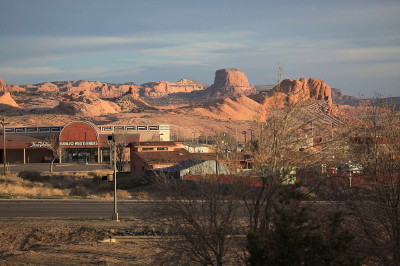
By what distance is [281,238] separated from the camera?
9586mm

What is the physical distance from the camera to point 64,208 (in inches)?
1271

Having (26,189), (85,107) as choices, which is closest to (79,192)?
(26,189)

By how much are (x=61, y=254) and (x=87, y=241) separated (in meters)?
2.78

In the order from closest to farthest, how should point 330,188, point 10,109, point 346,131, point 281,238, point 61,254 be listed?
point 281,238 → point 346,131 → point 330,188 → point 61,254 → point 10,109

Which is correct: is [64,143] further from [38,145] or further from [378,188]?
[378,188]

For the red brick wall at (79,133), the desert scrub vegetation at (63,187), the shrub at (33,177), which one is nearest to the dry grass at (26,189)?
the desert scrub vegetation at (63,187)

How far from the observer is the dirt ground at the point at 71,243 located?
18906mm

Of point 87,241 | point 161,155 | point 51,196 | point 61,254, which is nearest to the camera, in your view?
point 61,254

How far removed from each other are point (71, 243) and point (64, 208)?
10022 mm

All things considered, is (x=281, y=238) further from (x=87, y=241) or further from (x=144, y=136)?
(x=144, y=136)

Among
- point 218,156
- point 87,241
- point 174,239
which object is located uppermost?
point 218,156

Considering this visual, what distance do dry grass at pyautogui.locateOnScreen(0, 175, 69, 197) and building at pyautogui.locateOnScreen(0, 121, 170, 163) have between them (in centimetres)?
2357

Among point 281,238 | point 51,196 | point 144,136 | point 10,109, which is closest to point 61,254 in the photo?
point 281,238

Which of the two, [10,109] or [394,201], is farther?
[10,109]
